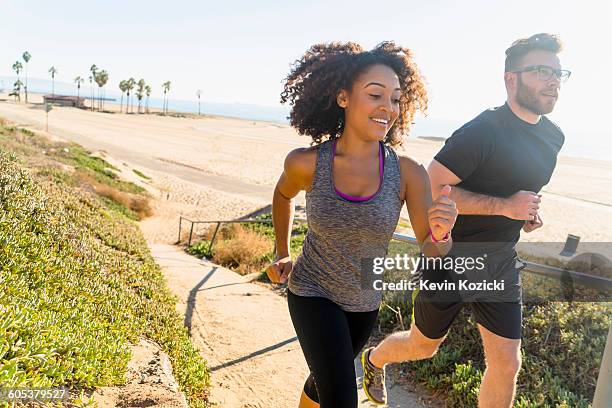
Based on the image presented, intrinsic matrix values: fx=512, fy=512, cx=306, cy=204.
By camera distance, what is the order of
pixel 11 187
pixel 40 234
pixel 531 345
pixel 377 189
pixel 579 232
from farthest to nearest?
1. pixel 579 232
2. pixel 531 345
3. pixel 11 187
4. pixel 40 234
5. pixel 377 189

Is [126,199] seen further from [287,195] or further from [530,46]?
[530,46]

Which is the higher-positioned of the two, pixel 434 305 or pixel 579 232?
pixel 434 305

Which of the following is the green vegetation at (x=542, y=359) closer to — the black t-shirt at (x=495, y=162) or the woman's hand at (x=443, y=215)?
the black t-shirt at (x=495, y=162)

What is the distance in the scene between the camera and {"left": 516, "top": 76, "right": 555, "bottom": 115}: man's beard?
3.23m

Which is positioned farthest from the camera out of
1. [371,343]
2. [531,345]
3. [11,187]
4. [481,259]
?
[371,343]

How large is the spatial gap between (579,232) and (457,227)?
21611 millimetres

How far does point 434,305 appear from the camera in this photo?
11.0 ft

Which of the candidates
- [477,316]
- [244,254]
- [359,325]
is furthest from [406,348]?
[244,254]

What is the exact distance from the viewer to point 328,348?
2586mm

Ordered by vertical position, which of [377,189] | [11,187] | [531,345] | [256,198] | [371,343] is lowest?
[256,198]

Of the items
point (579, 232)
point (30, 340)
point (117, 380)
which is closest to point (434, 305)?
point (117, 380)

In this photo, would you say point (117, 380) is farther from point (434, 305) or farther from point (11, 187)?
point (11, 187)

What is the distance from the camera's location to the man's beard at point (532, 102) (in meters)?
3.23

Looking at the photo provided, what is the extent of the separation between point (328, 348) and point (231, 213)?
20.3m
